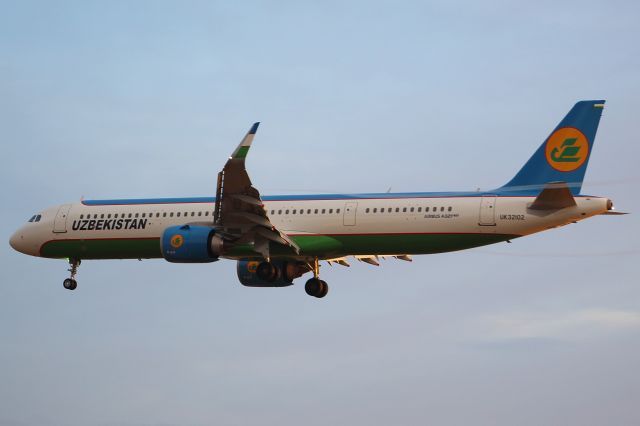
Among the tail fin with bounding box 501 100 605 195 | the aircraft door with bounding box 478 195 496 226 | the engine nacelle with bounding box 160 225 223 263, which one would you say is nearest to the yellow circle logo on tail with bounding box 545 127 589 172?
the tail fin with bounding box 501 100 605 195

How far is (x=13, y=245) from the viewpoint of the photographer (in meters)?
50.3

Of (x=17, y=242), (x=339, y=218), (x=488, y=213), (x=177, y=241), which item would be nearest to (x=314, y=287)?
(x=339, y=218)

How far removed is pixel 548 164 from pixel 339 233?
786 cm

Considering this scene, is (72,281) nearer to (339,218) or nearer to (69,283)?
(69,283)

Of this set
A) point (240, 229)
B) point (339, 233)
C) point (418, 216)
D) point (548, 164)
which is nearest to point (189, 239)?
point (240, 229)

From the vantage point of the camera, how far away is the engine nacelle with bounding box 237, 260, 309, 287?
45812mm

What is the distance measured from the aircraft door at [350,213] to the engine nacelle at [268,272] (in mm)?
3735

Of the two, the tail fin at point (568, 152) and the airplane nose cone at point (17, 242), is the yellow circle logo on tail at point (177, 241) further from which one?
the tail fin at point (568, 152)

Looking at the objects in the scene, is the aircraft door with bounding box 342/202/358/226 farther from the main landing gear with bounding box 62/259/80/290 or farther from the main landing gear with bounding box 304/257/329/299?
the main landing gear with bounding box 62/259/80/290

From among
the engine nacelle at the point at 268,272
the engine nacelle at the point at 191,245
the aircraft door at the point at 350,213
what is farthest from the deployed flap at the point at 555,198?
the engine nacelle at the point at 191,245

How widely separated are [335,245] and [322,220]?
43.2 inches

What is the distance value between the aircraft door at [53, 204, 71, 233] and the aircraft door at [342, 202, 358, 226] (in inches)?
469

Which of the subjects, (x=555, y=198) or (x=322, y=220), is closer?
(x=555, y=198)

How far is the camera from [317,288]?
4678 cm
